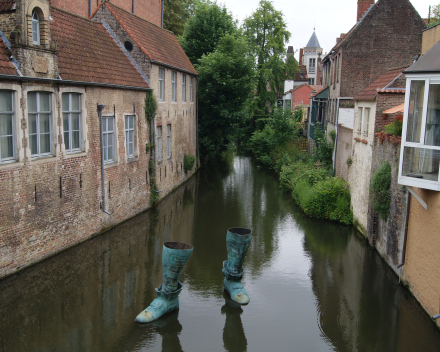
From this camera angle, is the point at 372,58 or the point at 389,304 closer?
the point at 389,304

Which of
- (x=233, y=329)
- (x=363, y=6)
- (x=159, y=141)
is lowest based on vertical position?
(x=233, y=329)

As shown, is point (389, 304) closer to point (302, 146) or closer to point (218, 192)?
point (218, 192)

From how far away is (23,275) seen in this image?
9477mm

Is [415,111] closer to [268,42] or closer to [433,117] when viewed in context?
[433,117]

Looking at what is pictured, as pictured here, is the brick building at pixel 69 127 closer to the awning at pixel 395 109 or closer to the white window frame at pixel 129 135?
the white window frame at pixel 129 135

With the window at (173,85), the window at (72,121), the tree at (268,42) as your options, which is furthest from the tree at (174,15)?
the window at (72,121)

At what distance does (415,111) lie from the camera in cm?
854

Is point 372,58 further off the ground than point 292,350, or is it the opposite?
point 372,58

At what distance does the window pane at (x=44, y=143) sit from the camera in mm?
10578

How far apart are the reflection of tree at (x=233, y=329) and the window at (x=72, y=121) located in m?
6.20

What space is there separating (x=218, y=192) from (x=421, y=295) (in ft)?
43.2

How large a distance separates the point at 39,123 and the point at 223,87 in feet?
56.3

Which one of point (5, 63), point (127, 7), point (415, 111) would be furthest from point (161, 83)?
point (415, 111)

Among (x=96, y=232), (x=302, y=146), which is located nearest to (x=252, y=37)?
(x=302, y=146)
